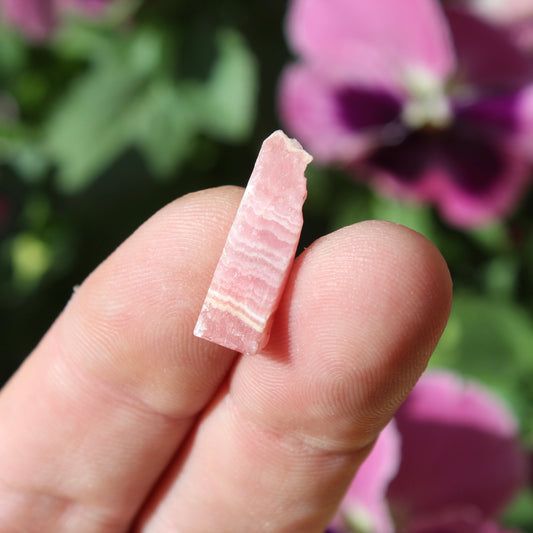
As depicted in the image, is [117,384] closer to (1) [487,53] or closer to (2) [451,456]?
(2) [451,456]

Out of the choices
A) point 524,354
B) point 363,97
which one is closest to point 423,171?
point 363,97

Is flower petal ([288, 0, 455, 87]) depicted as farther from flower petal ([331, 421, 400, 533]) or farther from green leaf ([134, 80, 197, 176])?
flower petal ([331, 421, 400, 533])

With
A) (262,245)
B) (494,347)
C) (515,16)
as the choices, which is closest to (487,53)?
(515,16)

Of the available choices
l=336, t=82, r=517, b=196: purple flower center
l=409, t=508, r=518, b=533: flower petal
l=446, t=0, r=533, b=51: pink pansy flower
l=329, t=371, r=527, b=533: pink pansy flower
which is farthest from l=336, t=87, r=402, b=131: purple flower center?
l=409, t=508, r=518, b=533: flower petal

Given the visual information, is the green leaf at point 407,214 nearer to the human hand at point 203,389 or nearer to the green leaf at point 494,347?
the green leaf at point 494,347

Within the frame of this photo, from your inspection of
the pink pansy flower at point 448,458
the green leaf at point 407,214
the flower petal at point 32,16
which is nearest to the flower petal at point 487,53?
the green leaf at point 407,214
